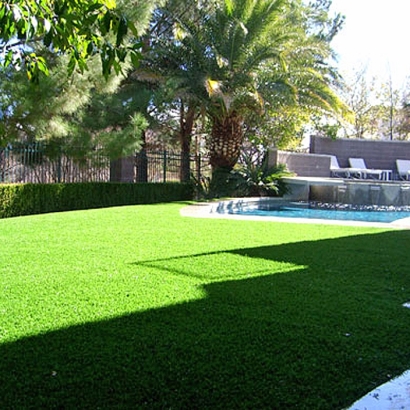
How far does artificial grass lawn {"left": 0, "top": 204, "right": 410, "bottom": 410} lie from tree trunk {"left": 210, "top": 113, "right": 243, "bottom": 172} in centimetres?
1127

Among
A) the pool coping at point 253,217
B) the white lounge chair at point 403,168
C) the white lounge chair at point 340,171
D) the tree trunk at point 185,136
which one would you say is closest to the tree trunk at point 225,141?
the tree trunk at point 185,136

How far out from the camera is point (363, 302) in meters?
4.20

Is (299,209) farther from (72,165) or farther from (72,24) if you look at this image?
(72,24)

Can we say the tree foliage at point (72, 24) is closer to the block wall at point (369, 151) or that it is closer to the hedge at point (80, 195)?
the hedge at point (80, 195)

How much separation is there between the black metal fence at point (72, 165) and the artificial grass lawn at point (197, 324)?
6296 mm

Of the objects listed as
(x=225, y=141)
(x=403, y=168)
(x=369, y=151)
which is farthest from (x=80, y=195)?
(x=403, y=168)

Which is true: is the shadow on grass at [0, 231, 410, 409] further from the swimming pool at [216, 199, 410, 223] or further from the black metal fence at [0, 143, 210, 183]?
the swimming pool at [216, 199, 410, 223]

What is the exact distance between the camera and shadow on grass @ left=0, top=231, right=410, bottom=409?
8.16 feet

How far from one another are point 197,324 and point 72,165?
39.1ft

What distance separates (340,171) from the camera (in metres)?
21.7

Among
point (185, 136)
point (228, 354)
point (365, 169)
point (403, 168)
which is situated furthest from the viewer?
point (403, 168)

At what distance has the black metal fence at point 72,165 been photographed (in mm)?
12531

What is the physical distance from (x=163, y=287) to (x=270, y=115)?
19.3 m

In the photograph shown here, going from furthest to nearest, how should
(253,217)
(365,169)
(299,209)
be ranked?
(365,169)
(299,209)
(253,217)
